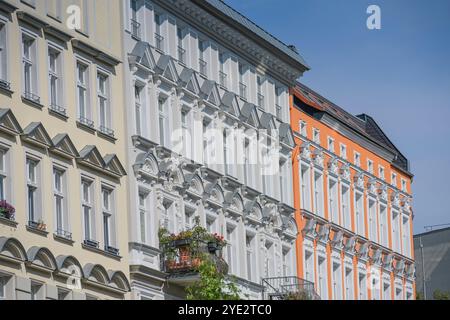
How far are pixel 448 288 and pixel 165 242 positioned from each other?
3916cm

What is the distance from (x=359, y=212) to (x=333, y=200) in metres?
3.09

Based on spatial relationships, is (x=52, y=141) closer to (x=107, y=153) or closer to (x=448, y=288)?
(x=107, y=153)

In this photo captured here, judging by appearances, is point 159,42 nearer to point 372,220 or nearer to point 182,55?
point 182,55

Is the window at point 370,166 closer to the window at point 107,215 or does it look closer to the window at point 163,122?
the window at point 163,122

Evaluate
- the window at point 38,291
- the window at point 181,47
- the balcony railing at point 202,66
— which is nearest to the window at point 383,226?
the balcony railing at point 202,66

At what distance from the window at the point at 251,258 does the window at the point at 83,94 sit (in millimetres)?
12718

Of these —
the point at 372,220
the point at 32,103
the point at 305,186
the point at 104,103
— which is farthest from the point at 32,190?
the point at 372,220

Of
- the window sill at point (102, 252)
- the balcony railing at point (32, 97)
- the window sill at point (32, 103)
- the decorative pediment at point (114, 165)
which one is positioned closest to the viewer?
the window sill at point (32, 103)

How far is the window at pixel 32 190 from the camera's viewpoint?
46.0 metres

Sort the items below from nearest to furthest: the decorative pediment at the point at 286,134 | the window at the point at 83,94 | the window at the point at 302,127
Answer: the window at the point at 83,94 → the decorative pediment at the point at 286,134 → the window at the point at 302,127

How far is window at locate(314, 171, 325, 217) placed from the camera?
67875 millimetres

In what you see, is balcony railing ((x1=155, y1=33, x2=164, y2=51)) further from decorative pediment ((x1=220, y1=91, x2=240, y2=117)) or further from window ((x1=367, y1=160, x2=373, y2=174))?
window ((x1=367, y1=160, x2=373, y2=174))

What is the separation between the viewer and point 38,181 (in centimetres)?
4662
